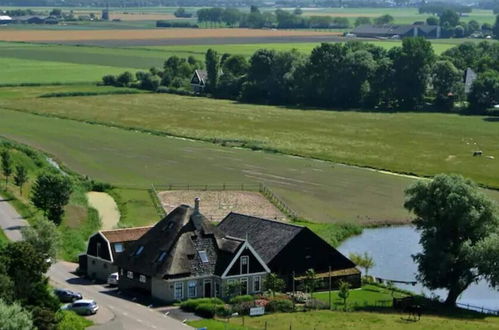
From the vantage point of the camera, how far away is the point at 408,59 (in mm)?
119375

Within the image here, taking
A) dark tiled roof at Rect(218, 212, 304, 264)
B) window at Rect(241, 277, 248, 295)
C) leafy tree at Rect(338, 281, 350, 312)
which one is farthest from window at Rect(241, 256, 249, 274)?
leafy tree at Rect(338, 281, 350, 312)

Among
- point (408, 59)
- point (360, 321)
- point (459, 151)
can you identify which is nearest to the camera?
point (360, 321)

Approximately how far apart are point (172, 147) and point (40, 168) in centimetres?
1583

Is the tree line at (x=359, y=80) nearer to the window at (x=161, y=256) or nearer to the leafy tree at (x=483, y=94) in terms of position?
the leafy tree at (x=483, y=94)

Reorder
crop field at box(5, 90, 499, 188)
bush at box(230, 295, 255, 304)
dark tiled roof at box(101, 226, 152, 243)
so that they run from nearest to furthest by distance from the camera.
Answer: 1. bush at box(230, 295, 255, 304)
2. dark tiled roof at box(101, 226, 152, 243)
3. crop field at box(5, 90, 499, 188)

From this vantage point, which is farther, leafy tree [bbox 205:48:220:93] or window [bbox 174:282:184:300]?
leafy tree [bbox 205:48:220:93]

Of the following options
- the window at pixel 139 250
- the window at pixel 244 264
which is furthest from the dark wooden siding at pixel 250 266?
the window at pixel 139 250

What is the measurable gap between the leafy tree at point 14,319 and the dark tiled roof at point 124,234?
15.2 meters

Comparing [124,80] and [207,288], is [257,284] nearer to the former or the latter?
[207,288]

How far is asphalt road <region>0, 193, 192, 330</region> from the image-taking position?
37.1m

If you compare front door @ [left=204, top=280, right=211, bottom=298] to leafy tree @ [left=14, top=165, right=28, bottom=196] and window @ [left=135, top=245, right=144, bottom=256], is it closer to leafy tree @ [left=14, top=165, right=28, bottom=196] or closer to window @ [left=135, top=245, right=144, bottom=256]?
window @ [left=135, top=245, right=144, bottom=256]

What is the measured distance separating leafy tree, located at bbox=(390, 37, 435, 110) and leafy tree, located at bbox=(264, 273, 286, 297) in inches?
2971

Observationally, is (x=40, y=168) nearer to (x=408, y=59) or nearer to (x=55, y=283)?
(x=55, y=283)

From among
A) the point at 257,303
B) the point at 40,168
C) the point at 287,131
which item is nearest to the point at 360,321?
the point at 257,303
